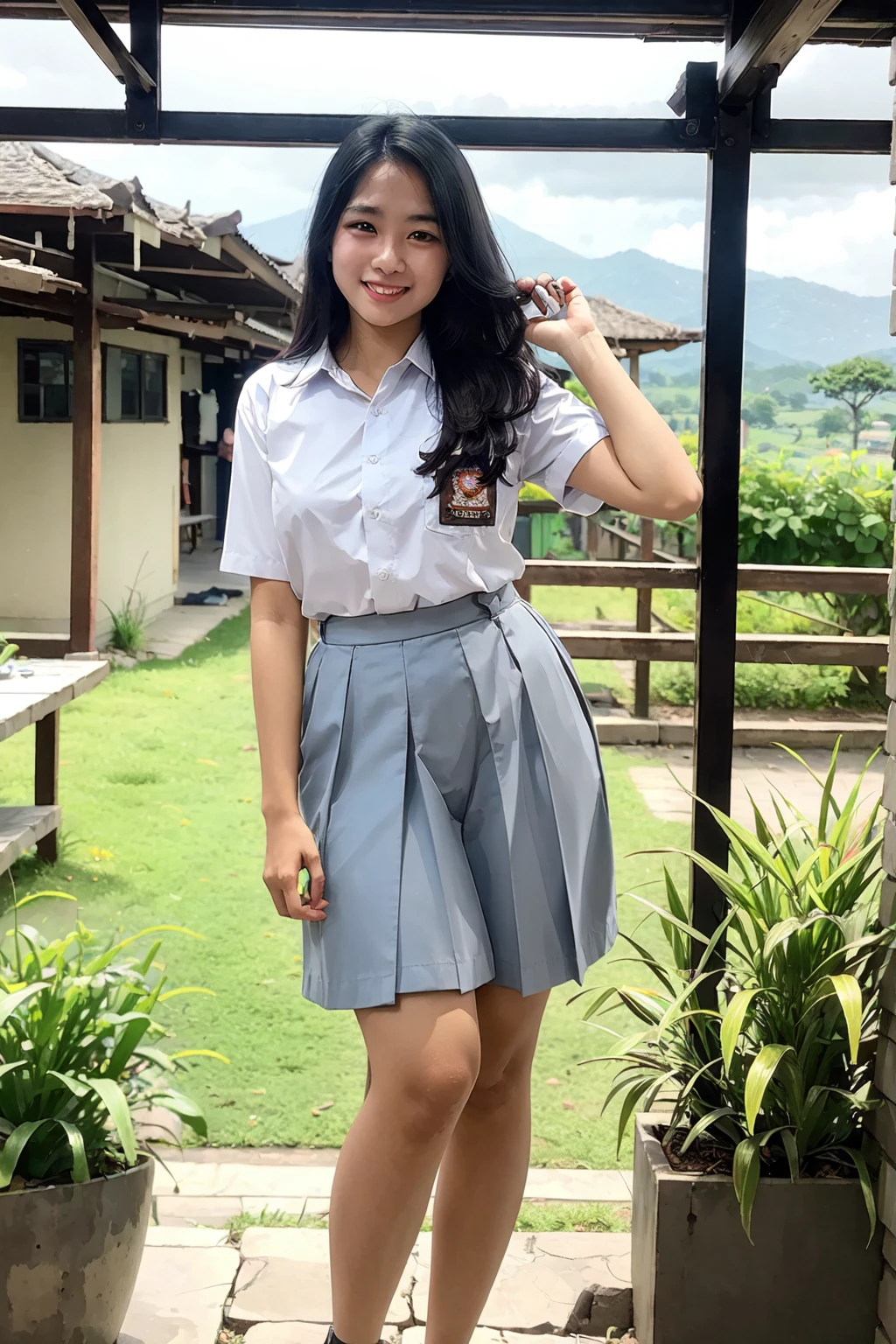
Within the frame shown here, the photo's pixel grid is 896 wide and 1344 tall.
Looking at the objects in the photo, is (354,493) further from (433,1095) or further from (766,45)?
(766,45)

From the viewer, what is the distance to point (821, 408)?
59.5 meters

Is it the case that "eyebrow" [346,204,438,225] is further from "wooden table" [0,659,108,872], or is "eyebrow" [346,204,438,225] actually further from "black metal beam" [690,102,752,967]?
"wooden table" [0,659,108,872]

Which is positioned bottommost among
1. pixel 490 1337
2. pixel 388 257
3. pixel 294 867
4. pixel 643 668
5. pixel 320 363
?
pixel 490 1337

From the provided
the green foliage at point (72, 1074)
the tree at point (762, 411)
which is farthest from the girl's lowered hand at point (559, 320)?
the tree at point (762, 411)

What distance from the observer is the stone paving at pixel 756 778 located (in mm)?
6090

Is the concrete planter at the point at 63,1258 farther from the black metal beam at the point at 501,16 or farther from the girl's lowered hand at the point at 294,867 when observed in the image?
the black metal beam at the point at 501,16

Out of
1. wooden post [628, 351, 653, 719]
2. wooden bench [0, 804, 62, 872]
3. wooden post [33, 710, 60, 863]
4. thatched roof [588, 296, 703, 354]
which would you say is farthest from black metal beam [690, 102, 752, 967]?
thatched roof [588, 296, 703, 354]

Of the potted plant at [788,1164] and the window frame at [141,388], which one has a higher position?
the window frame at [141,388]

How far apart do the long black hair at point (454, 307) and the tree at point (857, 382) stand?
139ft

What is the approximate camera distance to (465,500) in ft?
5.06

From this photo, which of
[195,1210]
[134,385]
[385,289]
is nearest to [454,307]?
[385,289]

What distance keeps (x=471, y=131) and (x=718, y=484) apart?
68 cm

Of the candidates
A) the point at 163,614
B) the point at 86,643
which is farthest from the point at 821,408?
the point at 86,643

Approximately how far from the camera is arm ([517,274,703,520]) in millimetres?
1575
